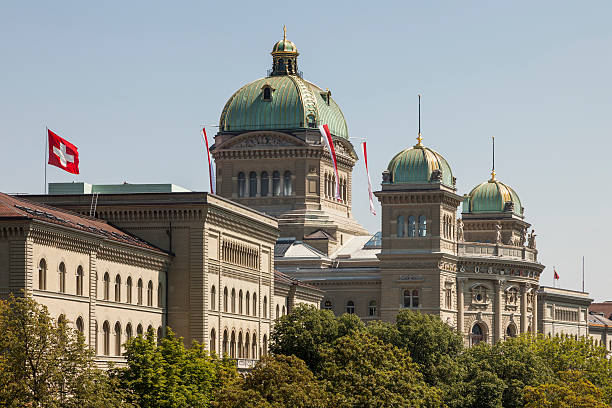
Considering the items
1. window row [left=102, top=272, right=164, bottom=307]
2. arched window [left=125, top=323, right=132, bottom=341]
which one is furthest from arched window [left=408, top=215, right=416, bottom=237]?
arched window [left=125, top=323, right=132, bottom=341]

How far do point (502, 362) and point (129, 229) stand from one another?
3156 cm

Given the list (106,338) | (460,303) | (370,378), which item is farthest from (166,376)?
(460,303)

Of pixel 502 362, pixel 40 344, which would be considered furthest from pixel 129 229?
pixel 40 344

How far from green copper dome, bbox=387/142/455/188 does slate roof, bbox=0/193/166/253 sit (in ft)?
237

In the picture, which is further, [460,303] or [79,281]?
[460,303]

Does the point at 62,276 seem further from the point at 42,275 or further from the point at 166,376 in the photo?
the point at 166,376

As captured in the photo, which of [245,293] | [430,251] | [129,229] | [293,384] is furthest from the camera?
[430,251]

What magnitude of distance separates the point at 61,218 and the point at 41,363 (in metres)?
26.5

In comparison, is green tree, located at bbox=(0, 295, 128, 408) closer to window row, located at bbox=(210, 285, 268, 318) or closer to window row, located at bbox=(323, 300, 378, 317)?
window row, located at bbox=(210, 285, 268, 318)

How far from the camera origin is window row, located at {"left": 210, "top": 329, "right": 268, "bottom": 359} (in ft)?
431

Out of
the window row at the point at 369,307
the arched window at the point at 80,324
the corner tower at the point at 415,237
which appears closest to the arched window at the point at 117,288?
the arched window at the point at 80,324

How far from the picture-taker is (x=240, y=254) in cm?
13988

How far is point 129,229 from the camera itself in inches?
4970

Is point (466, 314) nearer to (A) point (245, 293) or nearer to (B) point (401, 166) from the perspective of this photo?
(B) point (401, 166)
